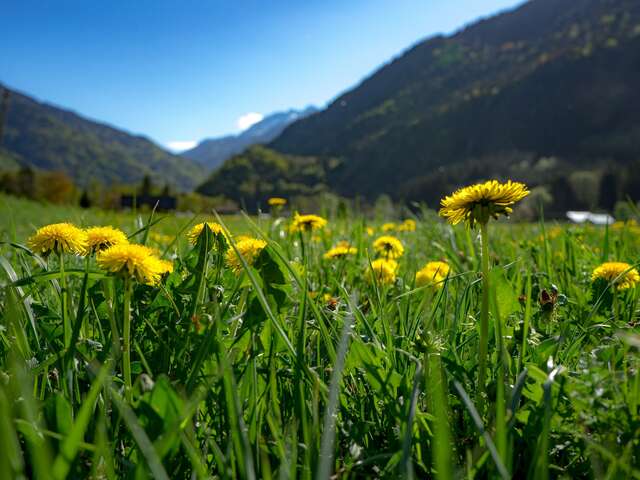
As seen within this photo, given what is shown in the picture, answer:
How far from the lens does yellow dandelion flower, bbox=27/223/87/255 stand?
1.09m

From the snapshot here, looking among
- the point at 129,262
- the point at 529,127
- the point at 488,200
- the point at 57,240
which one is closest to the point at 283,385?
the point at 129,262

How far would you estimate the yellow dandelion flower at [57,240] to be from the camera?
1090 mm

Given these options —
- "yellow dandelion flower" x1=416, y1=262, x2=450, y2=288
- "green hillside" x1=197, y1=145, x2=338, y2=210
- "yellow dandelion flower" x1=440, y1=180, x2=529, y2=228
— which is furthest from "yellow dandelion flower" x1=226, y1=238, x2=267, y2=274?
"green hillside" x1=197, y1=145, x2=338, y2=210

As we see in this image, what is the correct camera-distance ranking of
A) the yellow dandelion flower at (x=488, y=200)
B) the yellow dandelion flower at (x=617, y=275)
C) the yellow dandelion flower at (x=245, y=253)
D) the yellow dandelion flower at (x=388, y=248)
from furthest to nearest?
the yellow dandelion flower at (x=388, y=248), the yellow dandelion flower at (x=617, y=275), the yellow dandelion flower at (x=245, y=253), the yellow dandelion flower at (x=488, y=200)

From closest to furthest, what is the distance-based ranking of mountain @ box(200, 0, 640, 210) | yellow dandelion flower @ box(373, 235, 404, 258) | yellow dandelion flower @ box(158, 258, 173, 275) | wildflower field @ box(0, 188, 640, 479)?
wildflower field @ box(0, 188, 640, 479) → yellow dandelion flower @ box(158, 258, 173, 275) → yellow dandelion flower @ box(373, 235, 404, 258) → mountain @ box(200, 0, 640, 210)

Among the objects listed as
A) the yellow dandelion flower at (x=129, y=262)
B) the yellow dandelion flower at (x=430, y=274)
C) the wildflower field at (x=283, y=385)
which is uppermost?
the yellow dandelion flower at (x=129, y=262)

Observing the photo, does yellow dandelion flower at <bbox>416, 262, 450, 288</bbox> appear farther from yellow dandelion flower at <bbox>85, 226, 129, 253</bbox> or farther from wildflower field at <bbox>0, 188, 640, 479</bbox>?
yellow dandelion flower at <bbox>85, 226, 129, 253</bbox>

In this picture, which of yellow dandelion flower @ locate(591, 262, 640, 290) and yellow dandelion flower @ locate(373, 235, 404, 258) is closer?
yellow dandelion flower @ locate(591, 262, 640, 290)

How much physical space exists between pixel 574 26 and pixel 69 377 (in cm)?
21948

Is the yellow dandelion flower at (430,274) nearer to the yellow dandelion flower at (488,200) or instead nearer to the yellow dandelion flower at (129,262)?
the yellow dandelion flower at (488,200)

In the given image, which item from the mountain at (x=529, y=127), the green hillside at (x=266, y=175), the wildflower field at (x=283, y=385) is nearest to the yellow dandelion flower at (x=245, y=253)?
the wildflower field at (x=283, y=385)

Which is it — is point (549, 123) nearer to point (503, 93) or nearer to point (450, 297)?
point (503, 93)

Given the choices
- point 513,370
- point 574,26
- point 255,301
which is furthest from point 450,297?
point 574,26

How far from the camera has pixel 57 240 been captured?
1.11 meters
